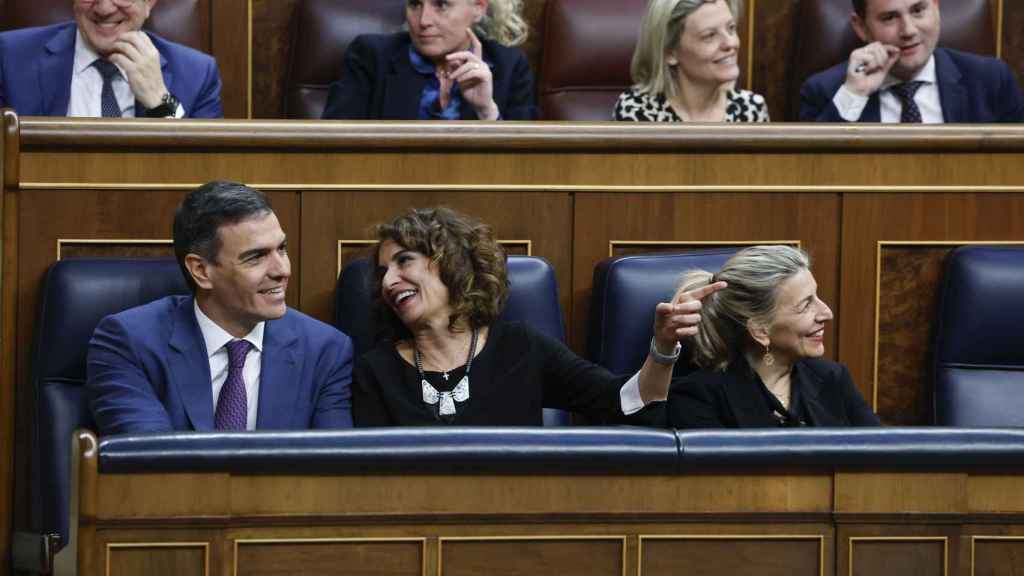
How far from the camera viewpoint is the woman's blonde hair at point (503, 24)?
83.5 inches

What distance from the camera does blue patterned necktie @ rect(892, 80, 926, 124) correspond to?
1.99 meters

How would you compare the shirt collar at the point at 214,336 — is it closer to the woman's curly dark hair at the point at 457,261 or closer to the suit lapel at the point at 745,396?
the woman's curly dark hair at the point at 457,261

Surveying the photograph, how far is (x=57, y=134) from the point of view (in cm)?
156

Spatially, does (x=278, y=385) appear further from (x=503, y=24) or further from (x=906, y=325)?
(x=503, y=24)

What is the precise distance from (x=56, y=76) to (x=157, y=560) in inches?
36.4

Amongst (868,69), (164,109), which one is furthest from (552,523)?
(868,69)

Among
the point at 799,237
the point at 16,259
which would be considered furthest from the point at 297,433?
the point at 799,237

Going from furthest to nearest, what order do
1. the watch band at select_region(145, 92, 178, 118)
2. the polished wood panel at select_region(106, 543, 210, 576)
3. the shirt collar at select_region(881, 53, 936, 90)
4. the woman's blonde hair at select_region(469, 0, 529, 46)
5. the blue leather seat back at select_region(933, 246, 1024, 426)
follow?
the woman's blonde hair at select_region(469, 0, 529, 46), the shirt collar at select_region(881, 53, 936, 90), the watch band at select_region(145, 92, 178, 118), the blue leather seat back at select_region(933, 246, 1024, 426), the polished wood panel at select_region(106, 543, 210, 576)

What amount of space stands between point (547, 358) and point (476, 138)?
246mm

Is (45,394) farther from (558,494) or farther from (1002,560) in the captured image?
(1002,560)

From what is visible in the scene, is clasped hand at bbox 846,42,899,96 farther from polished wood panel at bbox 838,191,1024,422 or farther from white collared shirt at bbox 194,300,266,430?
white collared shirt at bbox 194,300,266,430

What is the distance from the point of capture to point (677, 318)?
1.41m

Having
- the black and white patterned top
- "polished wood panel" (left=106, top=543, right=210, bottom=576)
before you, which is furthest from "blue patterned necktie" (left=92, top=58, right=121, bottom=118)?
"polished wood panel" (left=106, top=543, right=210, bottom=576)

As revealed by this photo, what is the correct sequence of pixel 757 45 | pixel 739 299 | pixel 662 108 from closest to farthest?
pixel 739 299
pixel 662 108
pixel 757 45
